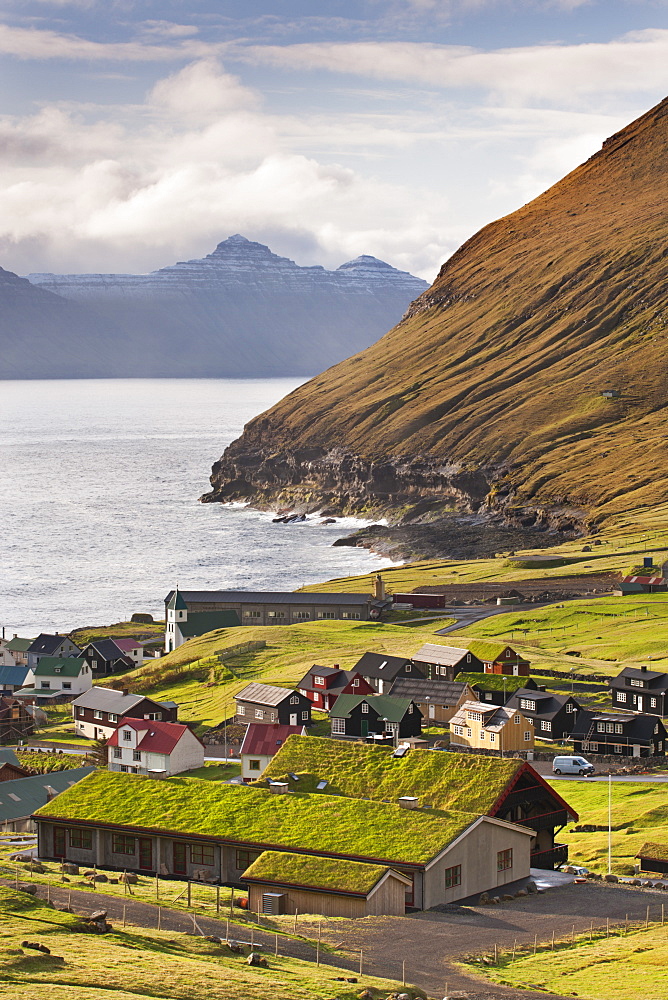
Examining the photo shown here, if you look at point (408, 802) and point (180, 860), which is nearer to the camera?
point (408, 802)

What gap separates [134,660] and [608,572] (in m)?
67.9

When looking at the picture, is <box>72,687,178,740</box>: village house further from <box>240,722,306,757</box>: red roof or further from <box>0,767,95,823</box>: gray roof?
<box>240,722,306,757</box>: red roof

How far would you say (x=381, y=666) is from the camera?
103875 millimetres

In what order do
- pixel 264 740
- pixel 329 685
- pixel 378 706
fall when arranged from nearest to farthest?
pixel 264 740, pixel 378 706, pixel 329 685

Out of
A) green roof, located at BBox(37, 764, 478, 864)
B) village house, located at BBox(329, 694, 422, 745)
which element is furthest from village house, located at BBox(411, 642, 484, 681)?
green roof, located at BBox(37, 764, 478, 864)

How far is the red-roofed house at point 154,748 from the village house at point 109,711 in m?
10.7

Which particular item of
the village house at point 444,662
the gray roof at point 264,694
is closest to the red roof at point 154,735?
the gray roof at point 264,694

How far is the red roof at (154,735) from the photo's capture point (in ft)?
271

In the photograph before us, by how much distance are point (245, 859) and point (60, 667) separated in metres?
77.9

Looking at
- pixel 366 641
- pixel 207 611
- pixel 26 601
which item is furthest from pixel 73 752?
pixel 26 601

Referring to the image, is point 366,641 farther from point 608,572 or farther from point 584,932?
point 584,932

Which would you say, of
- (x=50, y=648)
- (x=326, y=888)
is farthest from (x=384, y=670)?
(x=326, y=888)

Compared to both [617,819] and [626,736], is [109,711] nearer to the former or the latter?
[626,736]

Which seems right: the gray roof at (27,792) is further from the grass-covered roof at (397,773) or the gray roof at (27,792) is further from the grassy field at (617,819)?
the grassy field at (617,819)
